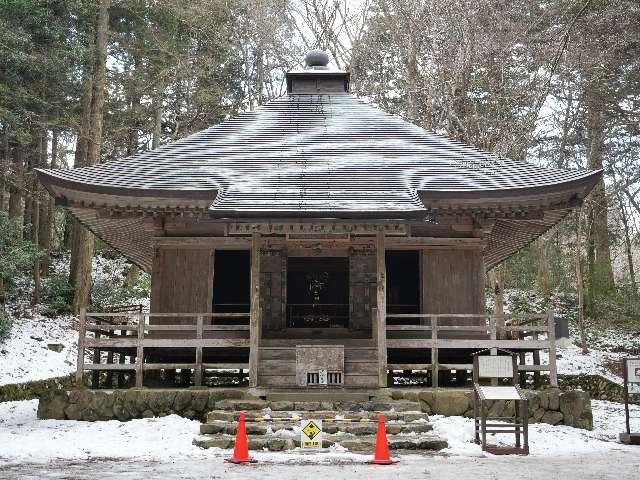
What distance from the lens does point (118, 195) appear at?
1217cm

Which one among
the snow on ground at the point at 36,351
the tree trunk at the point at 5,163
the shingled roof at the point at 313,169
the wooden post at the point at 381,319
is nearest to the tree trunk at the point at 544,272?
the shingled roof at the point at 313,169

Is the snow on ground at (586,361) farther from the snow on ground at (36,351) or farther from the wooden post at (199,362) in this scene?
the snow on ground at (36,351)

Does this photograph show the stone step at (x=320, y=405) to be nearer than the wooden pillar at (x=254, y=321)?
Yes

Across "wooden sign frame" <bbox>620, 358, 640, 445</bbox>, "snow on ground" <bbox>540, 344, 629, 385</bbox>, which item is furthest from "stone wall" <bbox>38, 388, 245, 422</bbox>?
"snow on ground" <bbox>540, 344, 629, 385</bbox>

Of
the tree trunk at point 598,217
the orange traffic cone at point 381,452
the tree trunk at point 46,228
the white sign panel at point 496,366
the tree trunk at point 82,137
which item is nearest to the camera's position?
the orange traffic cone at point 381,452

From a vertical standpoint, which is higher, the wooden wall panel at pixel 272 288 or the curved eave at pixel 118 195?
the curved eave at pixel 118 195

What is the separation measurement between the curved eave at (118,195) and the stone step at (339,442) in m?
4.86

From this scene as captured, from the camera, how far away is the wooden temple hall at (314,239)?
11906 millimetres

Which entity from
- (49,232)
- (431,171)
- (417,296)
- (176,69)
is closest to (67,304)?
(49,232)

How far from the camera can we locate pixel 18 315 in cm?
2095

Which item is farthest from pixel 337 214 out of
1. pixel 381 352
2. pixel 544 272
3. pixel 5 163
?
pixel 544 272

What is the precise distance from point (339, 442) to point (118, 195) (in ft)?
20.6

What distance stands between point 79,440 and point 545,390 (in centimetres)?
798

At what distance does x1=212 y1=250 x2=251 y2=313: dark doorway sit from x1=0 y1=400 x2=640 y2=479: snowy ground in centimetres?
431
